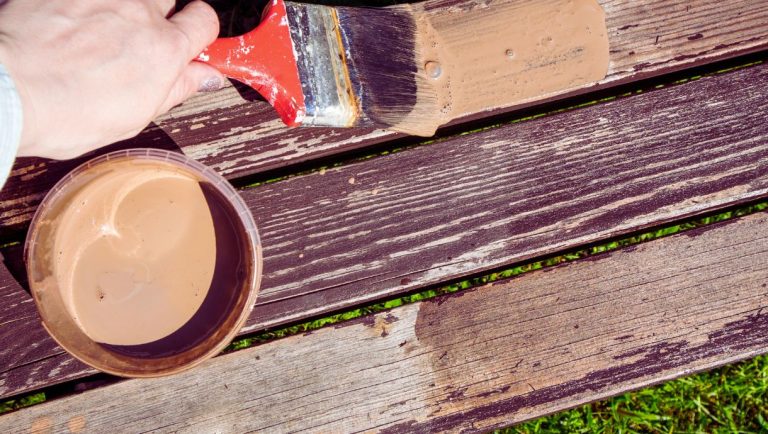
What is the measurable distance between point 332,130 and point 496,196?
0.46 metres

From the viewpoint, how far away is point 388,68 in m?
1.52

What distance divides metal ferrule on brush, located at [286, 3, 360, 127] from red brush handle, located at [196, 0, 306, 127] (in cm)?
2

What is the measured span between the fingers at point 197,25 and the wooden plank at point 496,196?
39cm

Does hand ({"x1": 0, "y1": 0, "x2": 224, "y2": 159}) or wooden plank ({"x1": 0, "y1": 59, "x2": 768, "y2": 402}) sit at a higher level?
hand ({"x1": 0, "y1": 0, "x2": 224, "y2": 159})

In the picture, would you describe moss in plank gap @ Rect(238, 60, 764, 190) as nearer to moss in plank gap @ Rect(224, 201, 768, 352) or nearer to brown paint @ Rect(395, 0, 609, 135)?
brown paint @ Rect(395, 0, 609, 135)

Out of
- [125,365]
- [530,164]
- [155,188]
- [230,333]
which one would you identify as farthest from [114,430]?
[530,164]

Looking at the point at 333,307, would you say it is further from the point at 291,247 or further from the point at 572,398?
the point at 572,398

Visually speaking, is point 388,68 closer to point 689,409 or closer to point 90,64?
point 90,64

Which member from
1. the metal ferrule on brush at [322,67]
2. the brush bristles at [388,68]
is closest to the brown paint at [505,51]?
the brush bristles at [388,68]

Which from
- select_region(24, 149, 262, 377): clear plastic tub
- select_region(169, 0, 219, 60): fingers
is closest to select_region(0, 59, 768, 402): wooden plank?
select_region(24, 149, 262, 377): clear plastic tub

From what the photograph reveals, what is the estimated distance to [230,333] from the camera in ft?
4.39

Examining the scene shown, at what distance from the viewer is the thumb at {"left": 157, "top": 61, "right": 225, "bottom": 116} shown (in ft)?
4.30

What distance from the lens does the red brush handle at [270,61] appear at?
4.50 feet

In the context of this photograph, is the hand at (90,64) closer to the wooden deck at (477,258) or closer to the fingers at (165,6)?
the fingers at (165,6)
